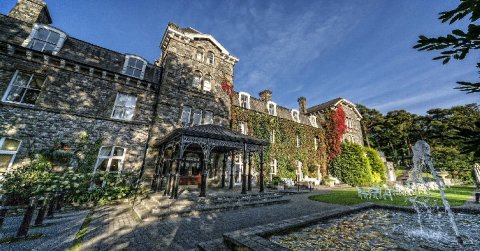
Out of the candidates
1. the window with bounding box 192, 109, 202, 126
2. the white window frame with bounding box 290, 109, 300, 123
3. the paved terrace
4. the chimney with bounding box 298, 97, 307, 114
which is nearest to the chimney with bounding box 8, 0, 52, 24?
the window with bounding box 192, 109, 202, 126

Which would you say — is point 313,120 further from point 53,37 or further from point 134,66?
point 53,37

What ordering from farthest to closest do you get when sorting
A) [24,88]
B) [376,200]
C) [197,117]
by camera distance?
[197,117] < [376,200] < [24,88]

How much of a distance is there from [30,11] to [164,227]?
15.4 m

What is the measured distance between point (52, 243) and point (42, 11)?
14688 millimetres

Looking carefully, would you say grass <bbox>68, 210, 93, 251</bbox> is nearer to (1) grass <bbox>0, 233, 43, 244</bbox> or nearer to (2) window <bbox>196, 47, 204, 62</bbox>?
(1) grass <bbox>0, 233, 43, 244</bbox>

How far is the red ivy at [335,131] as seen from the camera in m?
22.6

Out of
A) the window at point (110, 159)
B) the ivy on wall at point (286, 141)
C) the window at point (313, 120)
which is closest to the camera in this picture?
the window at point (110, 159)

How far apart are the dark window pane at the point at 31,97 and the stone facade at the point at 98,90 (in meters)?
0.20

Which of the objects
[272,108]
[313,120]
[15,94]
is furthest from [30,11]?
[313,120]

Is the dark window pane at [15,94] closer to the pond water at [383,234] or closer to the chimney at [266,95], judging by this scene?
the pond water at [383,234]

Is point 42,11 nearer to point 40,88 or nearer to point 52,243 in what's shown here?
point 40,88

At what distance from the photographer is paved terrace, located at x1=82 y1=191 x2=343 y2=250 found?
500 centimetres

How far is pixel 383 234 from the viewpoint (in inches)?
210

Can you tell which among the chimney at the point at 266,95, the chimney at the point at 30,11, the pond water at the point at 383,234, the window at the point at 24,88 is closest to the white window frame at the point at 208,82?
the chimney at the point at 266,95
